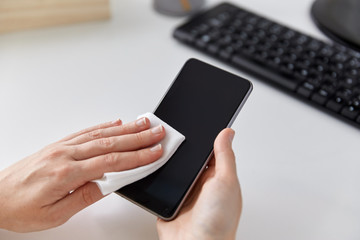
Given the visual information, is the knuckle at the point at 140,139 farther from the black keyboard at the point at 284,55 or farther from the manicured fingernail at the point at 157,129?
the black keyboard at the point at 284,55

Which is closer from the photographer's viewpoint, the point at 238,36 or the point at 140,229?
the point at 140,229

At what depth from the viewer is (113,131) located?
51cm

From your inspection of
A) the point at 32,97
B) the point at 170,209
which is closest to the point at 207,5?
the point at 32,97

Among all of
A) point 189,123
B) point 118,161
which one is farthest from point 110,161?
point 189,123

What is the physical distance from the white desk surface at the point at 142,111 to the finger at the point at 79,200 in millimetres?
27

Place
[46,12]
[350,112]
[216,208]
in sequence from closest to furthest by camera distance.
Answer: [216,208] < [350,112] < [46,12]

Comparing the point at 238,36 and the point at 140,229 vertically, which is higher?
the point at 238,36

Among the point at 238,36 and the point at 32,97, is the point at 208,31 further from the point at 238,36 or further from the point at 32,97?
the point at 32,97

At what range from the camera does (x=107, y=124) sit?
530mm

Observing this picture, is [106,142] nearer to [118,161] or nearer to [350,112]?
[118,161]

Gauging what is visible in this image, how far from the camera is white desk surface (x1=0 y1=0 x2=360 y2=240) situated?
1.65ft

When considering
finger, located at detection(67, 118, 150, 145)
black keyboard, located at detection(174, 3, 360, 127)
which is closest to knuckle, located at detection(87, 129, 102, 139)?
finger, located at detection(67, 118, 150, 145)

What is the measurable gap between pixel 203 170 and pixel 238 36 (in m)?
0.32

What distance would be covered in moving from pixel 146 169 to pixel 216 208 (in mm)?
96
